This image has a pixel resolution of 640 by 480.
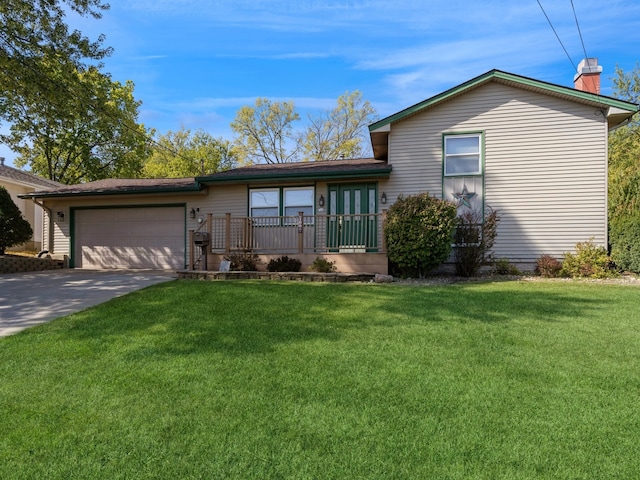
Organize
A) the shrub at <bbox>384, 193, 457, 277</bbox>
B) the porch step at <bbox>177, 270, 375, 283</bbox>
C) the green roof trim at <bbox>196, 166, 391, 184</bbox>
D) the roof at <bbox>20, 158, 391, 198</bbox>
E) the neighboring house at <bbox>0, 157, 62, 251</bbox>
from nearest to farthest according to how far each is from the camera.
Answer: the shrub at <bbox>384, 193, 457, 277</bbox>, the porch step at <bbox>177, 270, 375, 283</bbox>, the green roof trim at <bbox>196, 166, 391, 184</bbox>, the roof at <bbox>20, 158, 391, 198</bbox>, the neighboring house at <bbox>0, 157, 62, 251</bbox>

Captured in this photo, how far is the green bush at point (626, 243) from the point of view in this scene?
8508mm

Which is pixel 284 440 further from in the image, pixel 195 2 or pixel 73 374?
pixel 195 2

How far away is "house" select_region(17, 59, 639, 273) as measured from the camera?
9.43 meters

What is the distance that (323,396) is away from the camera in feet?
8.69

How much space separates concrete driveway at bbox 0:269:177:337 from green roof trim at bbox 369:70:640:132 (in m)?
7.63

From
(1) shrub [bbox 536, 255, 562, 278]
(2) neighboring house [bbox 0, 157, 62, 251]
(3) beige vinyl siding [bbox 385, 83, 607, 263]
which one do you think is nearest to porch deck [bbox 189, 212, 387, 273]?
(3) beige vinyl siding [bbox 385, 83, 607, 263]

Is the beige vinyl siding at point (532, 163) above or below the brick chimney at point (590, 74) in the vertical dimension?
below

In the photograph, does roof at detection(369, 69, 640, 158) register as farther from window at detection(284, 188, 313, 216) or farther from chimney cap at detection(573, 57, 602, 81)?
window at detection(284, 188, 313, 216)

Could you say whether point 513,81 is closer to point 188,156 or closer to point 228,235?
point 228,235

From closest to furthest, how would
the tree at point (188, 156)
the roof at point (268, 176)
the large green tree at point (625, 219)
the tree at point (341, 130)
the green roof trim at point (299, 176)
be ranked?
the large green tree at point (625, 219)
the green roof trim at point (299, 176)
the roof at point (268, 176)
the tree at point (341, 130)
the tree at point (188, 156)

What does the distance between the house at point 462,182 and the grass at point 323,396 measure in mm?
5007

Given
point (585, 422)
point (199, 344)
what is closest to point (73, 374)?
point (199, 344)

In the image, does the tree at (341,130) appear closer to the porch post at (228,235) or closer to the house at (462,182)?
the house at (462,182)

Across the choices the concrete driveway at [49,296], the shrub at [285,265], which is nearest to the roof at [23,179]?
the concrete driveway at [49,296]
